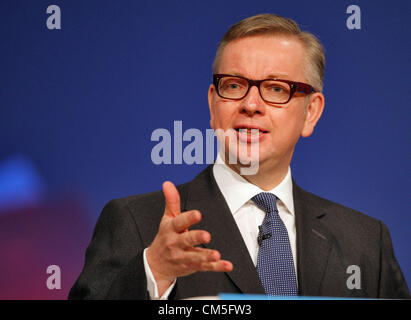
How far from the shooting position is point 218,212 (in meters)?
1.82

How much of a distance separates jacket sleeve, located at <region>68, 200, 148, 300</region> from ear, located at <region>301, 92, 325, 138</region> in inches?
31.7

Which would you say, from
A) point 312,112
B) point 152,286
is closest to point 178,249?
point 152,286

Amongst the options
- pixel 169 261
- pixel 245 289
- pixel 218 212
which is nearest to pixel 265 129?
pixel 218 212

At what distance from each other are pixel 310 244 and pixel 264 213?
205 millimetres

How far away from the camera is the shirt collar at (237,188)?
6.16 feet

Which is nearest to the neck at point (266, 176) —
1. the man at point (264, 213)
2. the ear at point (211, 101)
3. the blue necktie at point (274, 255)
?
the man at point (264, 213)

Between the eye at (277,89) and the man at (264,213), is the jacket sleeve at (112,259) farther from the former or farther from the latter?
the eye at (277,89)

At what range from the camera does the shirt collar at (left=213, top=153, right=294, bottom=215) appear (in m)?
1.88

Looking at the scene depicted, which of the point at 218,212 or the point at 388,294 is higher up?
the point at 218,212

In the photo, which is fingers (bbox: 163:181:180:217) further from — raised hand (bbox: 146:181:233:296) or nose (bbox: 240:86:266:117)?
nose (bbox: 240:86:266:117)

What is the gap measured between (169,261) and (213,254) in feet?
0.58

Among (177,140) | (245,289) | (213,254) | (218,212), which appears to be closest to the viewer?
(213,254)

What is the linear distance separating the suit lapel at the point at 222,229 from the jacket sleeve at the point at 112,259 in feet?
0.75
